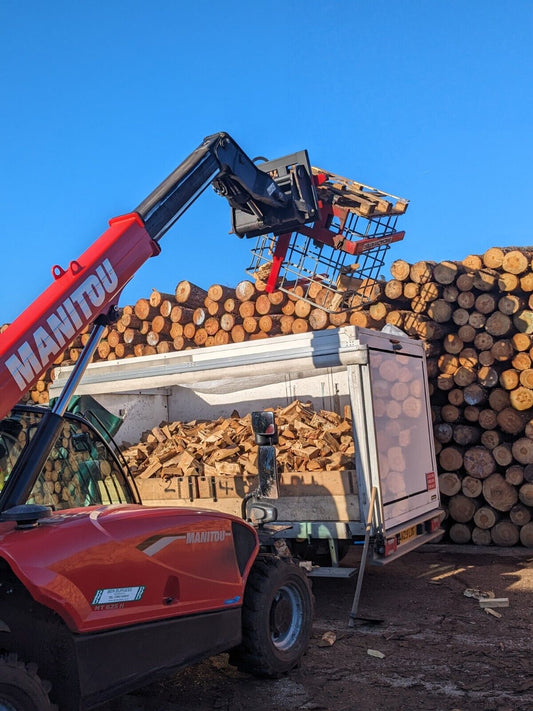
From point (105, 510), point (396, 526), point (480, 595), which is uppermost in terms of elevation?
point (105, 510)

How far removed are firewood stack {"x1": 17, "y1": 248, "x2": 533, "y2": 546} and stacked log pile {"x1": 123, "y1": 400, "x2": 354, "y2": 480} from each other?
184 centimetres

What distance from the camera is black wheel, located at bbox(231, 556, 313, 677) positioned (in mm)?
4434

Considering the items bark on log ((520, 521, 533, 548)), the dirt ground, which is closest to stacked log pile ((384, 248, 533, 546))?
bark on log ((520, 521, 533, 548))

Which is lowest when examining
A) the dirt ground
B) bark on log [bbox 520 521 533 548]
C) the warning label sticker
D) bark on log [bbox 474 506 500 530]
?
the dirt ground

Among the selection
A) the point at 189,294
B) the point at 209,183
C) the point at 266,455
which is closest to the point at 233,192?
the point at 209,183

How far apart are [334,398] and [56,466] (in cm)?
391

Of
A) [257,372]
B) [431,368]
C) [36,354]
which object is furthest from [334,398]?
[36,354]

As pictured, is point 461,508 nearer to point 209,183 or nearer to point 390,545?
point 390,545

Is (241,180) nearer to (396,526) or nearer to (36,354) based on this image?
(36,354)

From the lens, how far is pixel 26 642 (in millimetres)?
3172

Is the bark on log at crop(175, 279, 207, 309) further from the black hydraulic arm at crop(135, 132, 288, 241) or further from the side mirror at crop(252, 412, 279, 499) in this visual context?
the side mirror at crop(252, 412, 279, 499)

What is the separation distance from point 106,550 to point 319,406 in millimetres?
4559

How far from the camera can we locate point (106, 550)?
11.1 feet

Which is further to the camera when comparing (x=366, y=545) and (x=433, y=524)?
(x=433, y=524)
